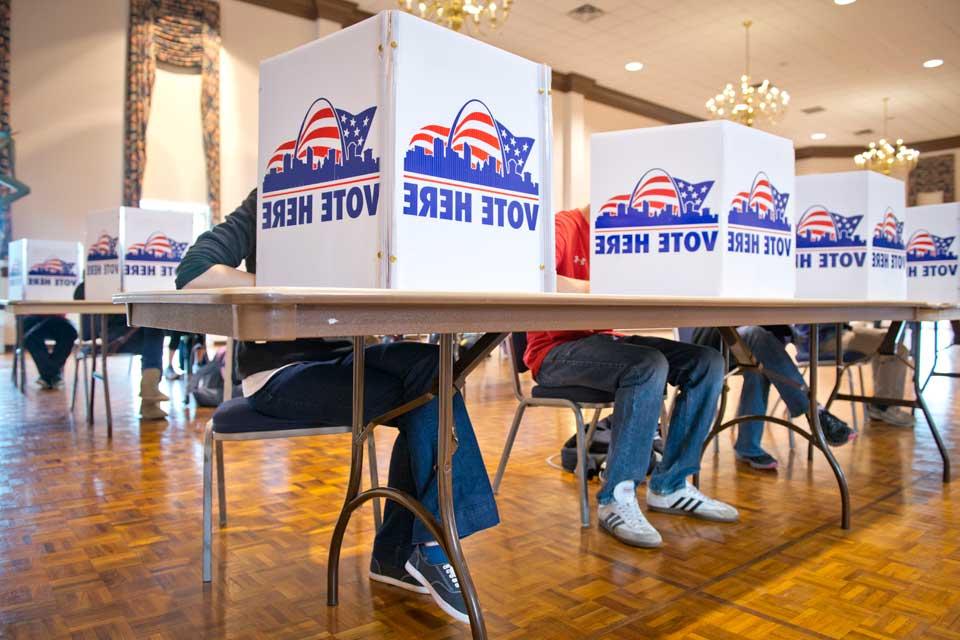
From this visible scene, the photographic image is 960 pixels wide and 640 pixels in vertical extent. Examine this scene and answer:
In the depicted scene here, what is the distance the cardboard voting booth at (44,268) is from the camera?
477 cm

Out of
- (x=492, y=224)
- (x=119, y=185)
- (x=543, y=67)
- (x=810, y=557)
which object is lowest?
(x=810, y=557)

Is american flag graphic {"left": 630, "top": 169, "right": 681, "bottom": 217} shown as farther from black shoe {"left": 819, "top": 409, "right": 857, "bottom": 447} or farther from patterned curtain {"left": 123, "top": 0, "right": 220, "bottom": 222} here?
patterned curtain {"left": 123, "top": 0, "right": 220, "bottom": 222}

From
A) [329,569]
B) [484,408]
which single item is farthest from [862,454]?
[329,569]

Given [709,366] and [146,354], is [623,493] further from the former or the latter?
[146,354]

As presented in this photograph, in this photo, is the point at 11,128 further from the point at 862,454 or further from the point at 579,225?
the point at 862,454

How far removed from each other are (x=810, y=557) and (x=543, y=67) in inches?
45.2

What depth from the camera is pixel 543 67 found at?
3.74 ft

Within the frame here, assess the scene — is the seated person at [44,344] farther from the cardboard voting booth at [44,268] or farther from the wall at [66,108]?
the wall at [66,108]

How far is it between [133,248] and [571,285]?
236 centimetres

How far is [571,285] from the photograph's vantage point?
172 cm

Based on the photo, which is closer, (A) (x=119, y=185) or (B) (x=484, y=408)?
(B) (x=484, y=408)

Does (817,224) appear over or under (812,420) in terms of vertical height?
over

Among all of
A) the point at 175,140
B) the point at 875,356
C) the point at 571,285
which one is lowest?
the point at 875,356

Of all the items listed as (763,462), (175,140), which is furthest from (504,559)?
(175,140)
